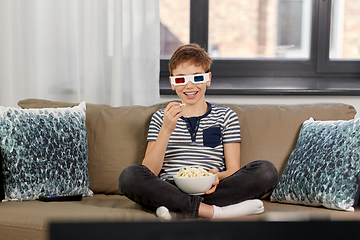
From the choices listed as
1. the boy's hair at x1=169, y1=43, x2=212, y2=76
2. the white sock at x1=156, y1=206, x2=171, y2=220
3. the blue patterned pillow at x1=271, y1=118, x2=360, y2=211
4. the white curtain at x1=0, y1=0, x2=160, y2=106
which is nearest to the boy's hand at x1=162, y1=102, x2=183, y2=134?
the boy's hair at x1=169, y1=43, x2=212, y2=76

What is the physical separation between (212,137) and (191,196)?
365 mm

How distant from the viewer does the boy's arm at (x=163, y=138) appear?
4.70 feet

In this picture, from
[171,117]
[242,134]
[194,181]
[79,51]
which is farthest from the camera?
[79,51]

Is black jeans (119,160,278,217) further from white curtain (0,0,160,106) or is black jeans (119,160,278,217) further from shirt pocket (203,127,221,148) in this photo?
white curtain (0,0,160,106)

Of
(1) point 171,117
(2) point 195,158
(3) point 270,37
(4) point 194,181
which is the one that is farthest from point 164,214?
(3) point 270,37

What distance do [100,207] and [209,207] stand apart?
0.44m

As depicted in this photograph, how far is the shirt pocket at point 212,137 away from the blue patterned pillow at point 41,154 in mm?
552

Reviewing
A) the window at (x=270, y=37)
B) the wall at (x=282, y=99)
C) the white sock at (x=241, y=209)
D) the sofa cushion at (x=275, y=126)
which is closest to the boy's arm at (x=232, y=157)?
the sofa cushion at (x=275, y=126)

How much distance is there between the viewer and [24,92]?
213cm

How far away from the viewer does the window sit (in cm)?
236

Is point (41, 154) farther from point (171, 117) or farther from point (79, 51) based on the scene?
point (79, 51)

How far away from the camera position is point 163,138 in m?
1.46

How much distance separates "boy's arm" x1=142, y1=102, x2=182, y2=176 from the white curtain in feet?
2.15

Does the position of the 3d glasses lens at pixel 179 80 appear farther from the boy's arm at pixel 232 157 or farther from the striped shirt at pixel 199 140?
the boy's arm at pixel 232 157
